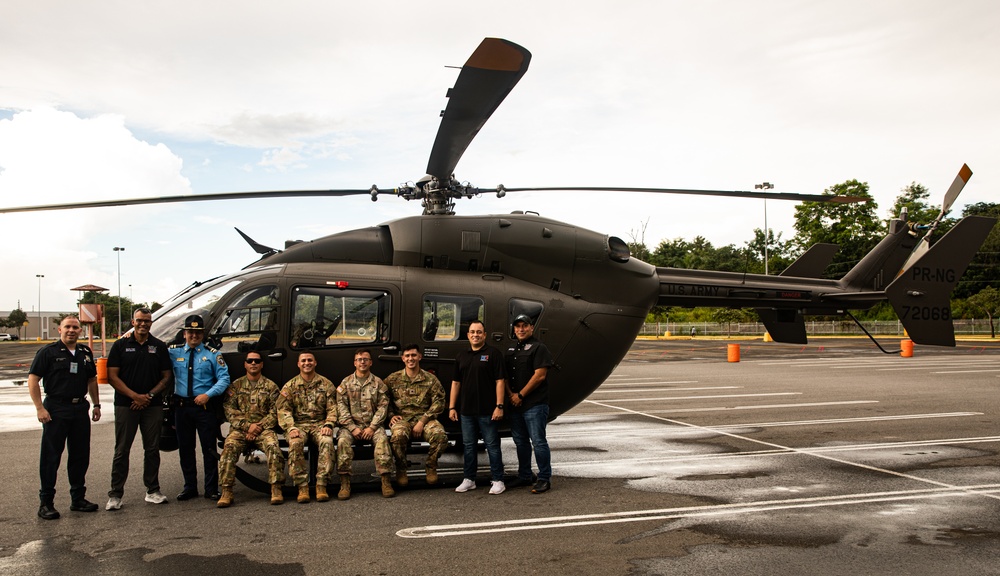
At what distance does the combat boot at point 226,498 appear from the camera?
21.7 ft

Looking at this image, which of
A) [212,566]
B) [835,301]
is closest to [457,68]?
[212,566]

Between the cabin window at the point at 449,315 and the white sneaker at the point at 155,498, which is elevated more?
the cabin window at the point at 449,315

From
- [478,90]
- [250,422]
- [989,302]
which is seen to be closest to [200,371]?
[250,422]

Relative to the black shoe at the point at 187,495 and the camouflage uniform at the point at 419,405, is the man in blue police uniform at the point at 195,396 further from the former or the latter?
the camouflage uniform at the point at 419,405

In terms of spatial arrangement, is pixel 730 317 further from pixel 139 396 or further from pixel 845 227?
pixel 139 396

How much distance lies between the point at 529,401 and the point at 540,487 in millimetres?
824

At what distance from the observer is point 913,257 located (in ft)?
36.0

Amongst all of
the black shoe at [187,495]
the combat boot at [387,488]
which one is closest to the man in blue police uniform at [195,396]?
the black shoe at [187,495]

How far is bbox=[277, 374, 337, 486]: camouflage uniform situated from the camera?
6.83m

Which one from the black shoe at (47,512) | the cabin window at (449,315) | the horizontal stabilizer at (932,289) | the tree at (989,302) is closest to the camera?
the black shoe at (47,512)

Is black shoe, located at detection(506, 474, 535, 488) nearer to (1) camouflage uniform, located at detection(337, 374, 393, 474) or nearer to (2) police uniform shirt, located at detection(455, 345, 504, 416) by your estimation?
(2) police uniform shirt, located at detection(455, 345, 504, 416)

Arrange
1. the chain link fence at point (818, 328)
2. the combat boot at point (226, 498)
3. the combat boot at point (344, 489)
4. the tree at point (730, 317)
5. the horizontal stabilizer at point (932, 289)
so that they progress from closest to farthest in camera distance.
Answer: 1. the combat boot at point (226, 498)
2. the combat boot at point (344, 489)
3. the horizontal stabilizer at point (932, 289)
4. the chain link fence at point (818, 328)
5. the tree at point (730, 317)

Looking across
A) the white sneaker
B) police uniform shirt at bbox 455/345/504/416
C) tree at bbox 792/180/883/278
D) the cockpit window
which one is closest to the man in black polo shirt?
the white sneaker

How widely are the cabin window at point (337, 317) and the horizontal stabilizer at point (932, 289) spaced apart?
7375 mm
